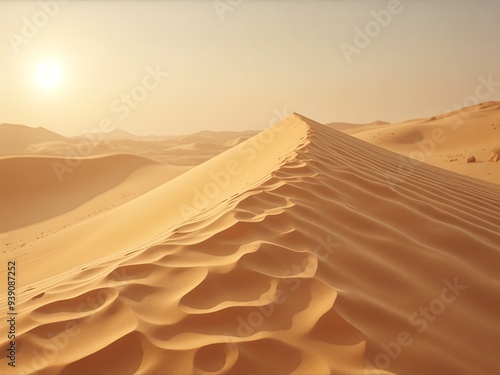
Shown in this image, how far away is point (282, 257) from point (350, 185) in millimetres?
1842

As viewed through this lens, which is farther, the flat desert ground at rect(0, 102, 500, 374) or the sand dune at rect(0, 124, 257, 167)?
the sand dune at rect(0, 124, 257, 167)

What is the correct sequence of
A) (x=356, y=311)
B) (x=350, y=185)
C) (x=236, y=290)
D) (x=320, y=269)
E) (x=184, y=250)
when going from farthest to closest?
(x=350, y=185) < (x=184, y=250) < (x=320, y=269) < (x=236, y=290) < (x=356, y=311)

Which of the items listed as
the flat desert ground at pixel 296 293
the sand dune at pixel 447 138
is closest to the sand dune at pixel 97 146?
the sand dune at pixel 447 138

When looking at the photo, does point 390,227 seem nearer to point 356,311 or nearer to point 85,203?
point 356,311

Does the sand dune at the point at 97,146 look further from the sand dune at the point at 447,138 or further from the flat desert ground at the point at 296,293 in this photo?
the flat desert ground at the point at 296,293

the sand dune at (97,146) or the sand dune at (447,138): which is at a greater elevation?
the sand dune at (97,146)

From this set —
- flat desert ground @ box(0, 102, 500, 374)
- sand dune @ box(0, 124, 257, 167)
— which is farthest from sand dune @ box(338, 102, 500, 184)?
flat desert ground @ box(0, 102, 500, 374)

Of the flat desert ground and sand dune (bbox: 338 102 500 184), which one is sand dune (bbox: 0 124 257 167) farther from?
the flat desert ground

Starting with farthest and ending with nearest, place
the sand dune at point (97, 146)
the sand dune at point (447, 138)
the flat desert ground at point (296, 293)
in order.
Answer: the sand dune at point (97, 146) < the sand dune at point (447, 138) < the flat desert ground at point (296, 293)

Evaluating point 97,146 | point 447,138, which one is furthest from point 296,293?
point 97,146

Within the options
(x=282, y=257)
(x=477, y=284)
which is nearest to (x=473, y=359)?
(x=477, y=284)

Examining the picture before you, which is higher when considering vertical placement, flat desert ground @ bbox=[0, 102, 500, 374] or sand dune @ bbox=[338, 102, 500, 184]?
flat desert ground @ bbox=[0, 102, 500, 374]

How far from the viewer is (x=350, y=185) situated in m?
4.05

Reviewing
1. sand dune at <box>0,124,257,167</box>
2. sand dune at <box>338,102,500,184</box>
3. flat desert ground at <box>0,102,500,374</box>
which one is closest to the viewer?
flat desert ground at <box>0,102,500,374</box>
